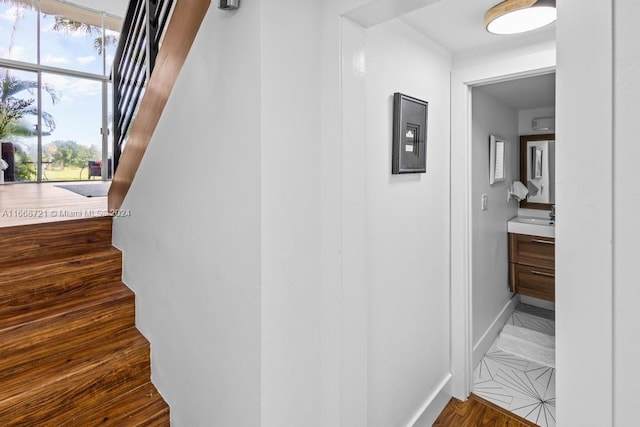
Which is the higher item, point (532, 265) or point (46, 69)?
point (46, 69)

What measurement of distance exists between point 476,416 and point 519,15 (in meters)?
2.19

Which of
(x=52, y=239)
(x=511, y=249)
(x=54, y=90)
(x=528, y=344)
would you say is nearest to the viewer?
(x=52, y=239)

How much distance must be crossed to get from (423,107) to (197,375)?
1603 mm

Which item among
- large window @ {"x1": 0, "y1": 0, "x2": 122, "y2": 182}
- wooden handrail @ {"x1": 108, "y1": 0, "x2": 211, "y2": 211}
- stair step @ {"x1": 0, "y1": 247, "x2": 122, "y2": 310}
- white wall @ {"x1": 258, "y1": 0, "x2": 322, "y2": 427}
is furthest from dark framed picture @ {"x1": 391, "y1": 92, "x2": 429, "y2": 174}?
large window @ {"x1": 0, "y1": 0, "x2": 122, "y2": 182}

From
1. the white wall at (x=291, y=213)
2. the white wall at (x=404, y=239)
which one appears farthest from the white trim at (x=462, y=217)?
the white wall at (x=291, y=213)

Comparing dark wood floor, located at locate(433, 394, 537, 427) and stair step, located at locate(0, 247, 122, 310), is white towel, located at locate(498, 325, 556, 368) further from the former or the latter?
stair step, located at locate(0, 247, 122, 310)

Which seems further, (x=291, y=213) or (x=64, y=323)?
(x=64, y=323)

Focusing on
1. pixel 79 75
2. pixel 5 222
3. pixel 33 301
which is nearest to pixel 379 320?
pixel 33 301

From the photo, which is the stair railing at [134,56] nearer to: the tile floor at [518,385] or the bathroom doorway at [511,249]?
the bathroom doorway at [511,249]

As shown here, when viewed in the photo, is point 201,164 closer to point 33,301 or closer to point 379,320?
point 379,320

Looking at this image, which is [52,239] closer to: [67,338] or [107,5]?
[67,338]

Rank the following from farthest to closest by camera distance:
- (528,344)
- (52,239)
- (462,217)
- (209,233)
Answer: (528,344) < (462,217) < (52,239) < (209,233)
